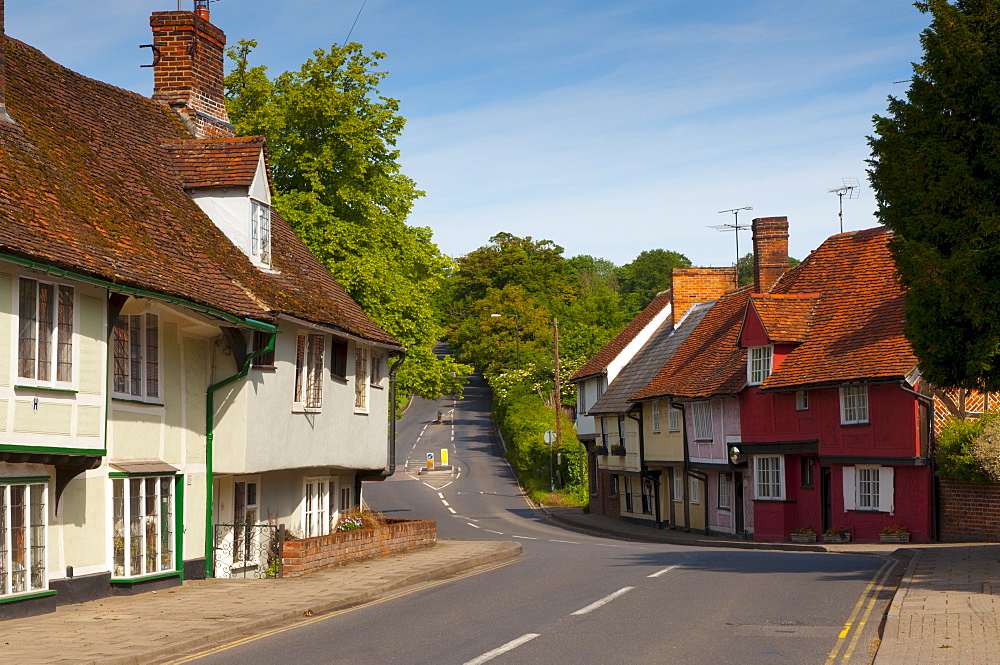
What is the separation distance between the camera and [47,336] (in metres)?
15.2

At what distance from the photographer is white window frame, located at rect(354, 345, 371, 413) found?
25922mm

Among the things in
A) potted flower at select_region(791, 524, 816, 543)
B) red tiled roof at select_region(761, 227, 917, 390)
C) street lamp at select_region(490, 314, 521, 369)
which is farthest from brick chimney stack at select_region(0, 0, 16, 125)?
street lamp at select_region(490, 314, 521, 369)

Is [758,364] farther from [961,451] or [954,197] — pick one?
[954,197]

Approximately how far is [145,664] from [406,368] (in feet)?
82.4

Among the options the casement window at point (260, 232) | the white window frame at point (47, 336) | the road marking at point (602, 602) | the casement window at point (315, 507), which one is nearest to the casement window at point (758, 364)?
the casement window at point (315, 507)

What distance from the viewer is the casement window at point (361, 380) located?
1020 inches

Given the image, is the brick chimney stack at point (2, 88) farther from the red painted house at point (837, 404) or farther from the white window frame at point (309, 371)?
the red painted house at point (837, 404)

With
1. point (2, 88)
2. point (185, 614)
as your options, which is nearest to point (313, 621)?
point (185, 614)

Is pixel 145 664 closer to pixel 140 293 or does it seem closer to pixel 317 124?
pixel 140 293

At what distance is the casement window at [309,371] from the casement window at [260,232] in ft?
5.84

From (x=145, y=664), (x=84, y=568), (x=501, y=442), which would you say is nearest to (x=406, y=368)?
(x=84, y=568)

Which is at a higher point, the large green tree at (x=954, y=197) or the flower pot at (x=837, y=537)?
the large green tree at (x=954, y=197)

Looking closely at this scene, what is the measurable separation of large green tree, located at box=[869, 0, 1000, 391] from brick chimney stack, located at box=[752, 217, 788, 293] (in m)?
25.3

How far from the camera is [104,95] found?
22.8 m
